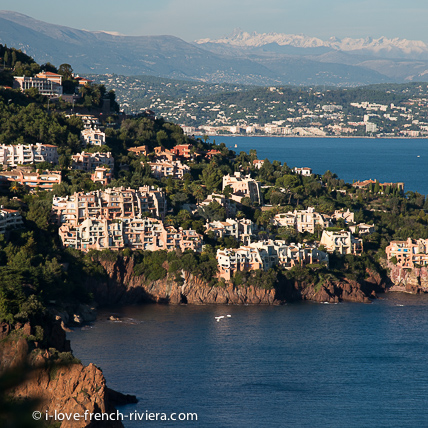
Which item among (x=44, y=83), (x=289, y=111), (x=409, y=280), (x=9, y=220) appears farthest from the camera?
(x=289, y=111)

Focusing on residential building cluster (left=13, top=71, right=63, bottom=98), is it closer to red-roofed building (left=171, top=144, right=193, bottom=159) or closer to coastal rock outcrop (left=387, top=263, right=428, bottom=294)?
red-roofed building (left=171, top=144, right=193, bottom=159)

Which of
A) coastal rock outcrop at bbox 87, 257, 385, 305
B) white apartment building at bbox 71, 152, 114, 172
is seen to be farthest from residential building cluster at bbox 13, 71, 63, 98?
coastal rock outcrop at bbox 87, 257, 385, 305

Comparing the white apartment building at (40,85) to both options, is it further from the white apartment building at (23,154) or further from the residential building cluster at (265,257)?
the residential building cluster at (265,257)

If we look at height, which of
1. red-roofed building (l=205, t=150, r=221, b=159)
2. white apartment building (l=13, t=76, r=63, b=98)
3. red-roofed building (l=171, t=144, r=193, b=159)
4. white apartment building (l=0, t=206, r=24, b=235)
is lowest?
white apartment building (l=0, t=206, r=24, b=235)

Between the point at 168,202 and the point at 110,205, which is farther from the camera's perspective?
the point at 168,202

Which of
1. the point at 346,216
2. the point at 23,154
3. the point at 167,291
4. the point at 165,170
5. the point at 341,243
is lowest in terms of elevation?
the point at 167,291

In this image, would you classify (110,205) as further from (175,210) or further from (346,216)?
(346,216)

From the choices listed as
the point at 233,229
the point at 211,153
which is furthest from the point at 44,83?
the point at 233,229
